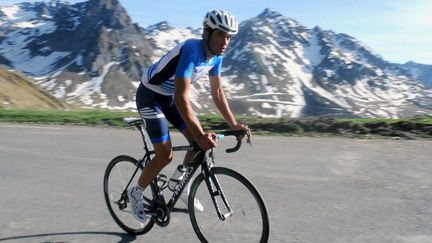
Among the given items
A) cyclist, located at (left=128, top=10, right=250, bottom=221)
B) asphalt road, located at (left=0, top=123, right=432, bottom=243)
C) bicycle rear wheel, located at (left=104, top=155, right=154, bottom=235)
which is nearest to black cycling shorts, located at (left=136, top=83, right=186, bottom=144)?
cyclist, located at (left=128, top=10, right=250, bottom=221)

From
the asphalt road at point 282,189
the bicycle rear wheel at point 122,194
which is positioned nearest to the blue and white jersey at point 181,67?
the bicycle rear wheel at point 122,194

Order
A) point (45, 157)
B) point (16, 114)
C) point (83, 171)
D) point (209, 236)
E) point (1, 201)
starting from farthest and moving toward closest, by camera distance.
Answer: point (16, 114) → point (45, 157) → point (83, 171) → point (1, 201) → point (209, 236)

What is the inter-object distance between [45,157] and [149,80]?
638 centimetres

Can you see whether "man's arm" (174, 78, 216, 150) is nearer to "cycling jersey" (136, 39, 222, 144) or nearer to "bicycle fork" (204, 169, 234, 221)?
"cycling jersey" (136, 39, 222, 144)

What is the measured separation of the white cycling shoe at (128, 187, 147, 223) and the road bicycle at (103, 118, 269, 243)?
7cm

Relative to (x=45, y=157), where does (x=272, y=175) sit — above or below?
above

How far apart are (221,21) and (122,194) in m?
2.59

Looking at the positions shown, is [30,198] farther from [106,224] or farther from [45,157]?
[45,157]

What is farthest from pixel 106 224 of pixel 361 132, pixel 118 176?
pixel 361 132

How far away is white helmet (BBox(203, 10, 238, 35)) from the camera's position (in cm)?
441

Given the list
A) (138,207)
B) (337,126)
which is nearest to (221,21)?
(138,207)

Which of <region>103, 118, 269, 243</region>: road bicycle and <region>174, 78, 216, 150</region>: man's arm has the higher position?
<region>174, 78, 216, 150</region>: man's arm

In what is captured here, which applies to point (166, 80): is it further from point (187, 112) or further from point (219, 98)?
point (187, 112)

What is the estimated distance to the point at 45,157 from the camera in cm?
1054
